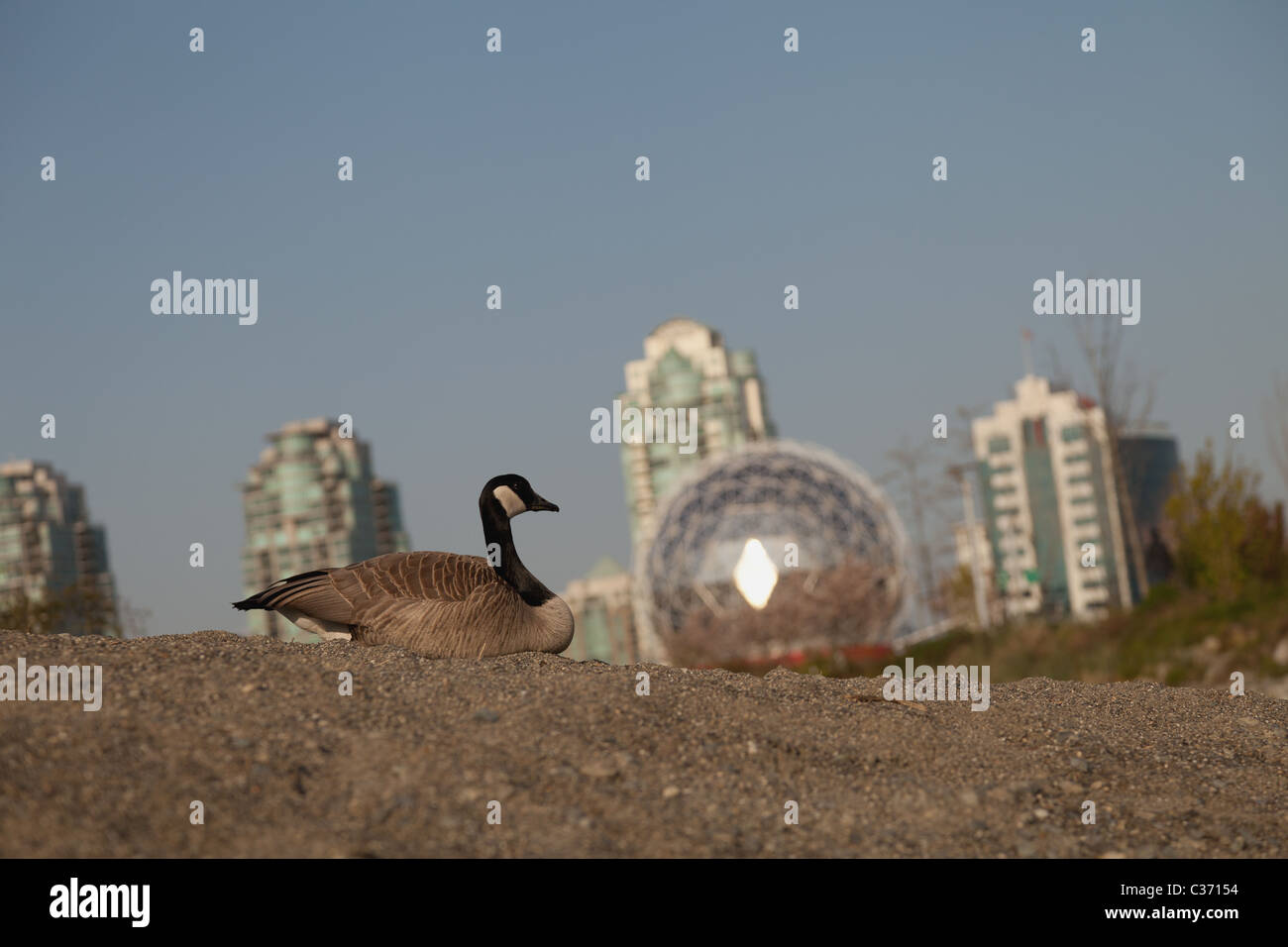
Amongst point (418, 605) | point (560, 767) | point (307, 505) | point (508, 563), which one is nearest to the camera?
point (560, 767)

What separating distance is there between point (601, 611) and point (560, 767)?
140211 mm

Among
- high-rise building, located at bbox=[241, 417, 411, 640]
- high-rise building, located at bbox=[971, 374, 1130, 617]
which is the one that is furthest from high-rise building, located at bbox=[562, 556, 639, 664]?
high-rise building, located at bbox=[971, 374, 1130, 617]

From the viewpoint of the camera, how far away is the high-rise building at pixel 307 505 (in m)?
156

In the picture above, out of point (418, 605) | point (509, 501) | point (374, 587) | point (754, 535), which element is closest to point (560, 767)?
point (418, 605)

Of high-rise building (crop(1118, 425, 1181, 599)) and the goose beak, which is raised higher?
high-rise building (crop(1118, 425, 1181, 599))

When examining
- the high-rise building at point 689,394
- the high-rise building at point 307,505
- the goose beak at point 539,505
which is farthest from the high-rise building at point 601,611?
the goose beak at point 539,505

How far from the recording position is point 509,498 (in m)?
9.98

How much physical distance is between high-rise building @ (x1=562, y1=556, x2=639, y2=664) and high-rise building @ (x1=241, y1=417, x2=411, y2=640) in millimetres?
25563

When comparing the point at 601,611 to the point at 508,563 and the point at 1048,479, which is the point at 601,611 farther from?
the point at 508,563

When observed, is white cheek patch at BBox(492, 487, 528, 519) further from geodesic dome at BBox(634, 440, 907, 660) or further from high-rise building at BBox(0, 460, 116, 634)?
high-rise building at BBox(0, 460, 116, 634)

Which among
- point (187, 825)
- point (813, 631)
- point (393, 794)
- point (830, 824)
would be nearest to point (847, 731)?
point (830, 824)

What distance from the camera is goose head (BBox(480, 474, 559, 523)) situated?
9867mm
